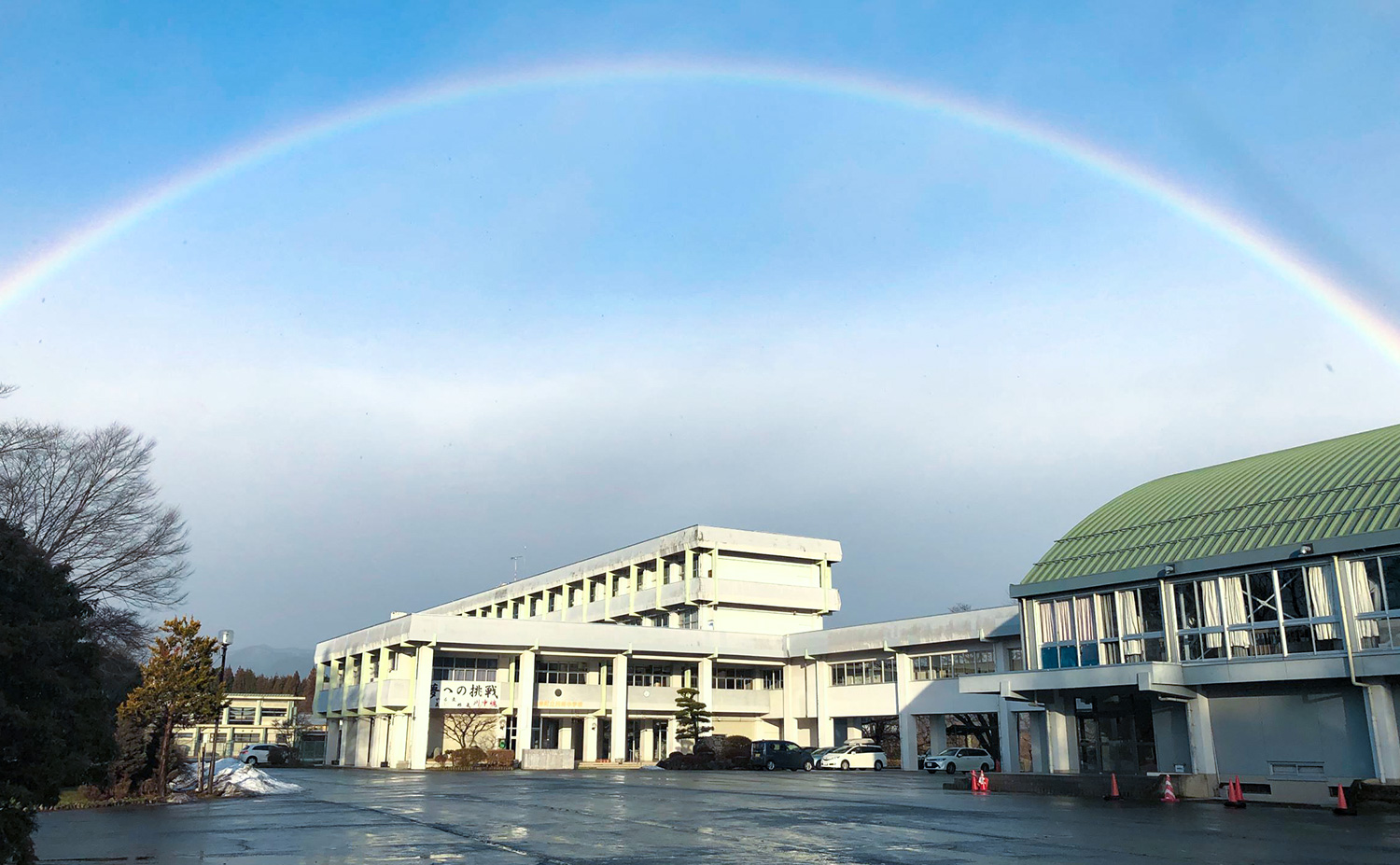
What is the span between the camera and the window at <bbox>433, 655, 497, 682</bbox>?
187 feet

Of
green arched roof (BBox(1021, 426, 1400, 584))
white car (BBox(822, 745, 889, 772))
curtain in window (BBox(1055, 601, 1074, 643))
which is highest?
green arched roof (BBox(1021, 426, 1400, 584))

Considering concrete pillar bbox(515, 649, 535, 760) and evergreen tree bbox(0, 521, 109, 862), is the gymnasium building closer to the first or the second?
concrete pillar bbox(515, 649, 535, 760)

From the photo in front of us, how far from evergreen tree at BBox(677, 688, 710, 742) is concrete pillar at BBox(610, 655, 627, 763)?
3229 mm

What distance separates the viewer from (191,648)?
30719 mm

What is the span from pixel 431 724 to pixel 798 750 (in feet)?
67.9

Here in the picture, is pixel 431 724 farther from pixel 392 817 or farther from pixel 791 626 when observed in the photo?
pixel 392 817

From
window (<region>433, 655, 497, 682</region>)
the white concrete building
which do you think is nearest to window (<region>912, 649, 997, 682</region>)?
the white concrete building

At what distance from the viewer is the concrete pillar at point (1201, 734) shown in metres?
29.7

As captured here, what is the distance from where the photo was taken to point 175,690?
3002cm

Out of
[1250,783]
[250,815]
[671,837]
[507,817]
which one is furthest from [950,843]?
[1250,783]

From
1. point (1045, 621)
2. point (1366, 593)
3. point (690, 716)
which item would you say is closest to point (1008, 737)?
point (1045, 621)

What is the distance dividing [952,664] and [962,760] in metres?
7.38

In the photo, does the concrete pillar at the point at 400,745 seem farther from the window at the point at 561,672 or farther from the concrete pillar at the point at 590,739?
the concrete pillar at the point at 590,739

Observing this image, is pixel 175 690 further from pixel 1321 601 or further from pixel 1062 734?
pixel 1321 601
